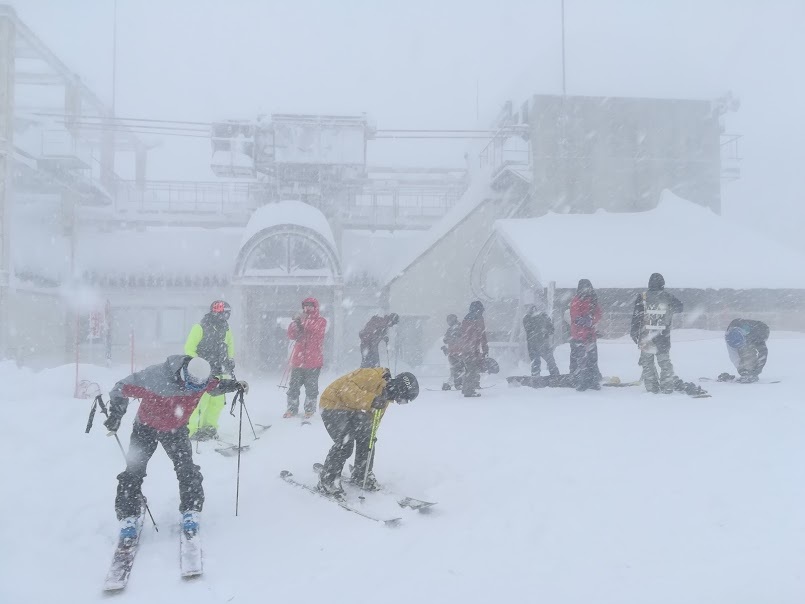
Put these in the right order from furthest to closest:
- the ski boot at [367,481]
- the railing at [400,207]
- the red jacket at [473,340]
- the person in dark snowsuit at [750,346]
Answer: the railing at [400,207], the red jacket at [473,340], the person in dark snowsuit at [750,346], the ski boot at [367,481]

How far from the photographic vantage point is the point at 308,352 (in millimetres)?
9242

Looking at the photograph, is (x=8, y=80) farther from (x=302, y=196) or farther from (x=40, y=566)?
(x=40, y=566)

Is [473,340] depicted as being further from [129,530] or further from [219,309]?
[129,530]

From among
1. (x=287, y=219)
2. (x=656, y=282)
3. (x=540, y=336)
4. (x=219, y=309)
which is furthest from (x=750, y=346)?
(x=287, y=219)

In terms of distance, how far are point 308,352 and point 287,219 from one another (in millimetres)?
11031

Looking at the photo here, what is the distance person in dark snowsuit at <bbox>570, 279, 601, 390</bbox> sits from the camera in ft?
32.2

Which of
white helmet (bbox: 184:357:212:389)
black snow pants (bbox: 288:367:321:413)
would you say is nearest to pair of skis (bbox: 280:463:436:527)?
white helmet (bbox: 184:357:212:389)

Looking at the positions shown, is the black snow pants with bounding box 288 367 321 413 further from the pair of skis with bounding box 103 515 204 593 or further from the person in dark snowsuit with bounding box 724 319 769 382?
the person in dark snowsuit with bounding box 724 319 769 382

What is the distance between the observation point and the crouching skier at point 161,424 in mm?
4715

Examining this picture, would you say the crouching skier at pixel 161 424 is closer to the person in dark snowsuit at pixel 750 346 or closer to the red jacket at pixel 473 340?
the red jacket at pixel 473 340

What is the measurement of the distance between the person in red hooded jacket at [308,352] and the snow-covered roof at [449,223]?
1155cm

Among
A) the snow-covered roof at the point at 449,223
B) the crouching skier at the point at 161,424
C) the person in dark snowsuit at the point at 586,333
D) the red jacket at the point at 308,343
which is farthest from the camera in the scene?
the snow-covered roof at the point at 449,223

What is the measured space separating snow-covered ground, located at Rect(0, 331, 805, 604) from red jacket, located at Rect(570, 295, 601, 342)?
5.95ft

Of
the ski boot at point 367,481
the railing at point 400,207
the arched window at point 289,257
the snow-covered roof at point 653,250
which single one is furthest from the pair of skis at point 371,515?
the railing at point 400,207
